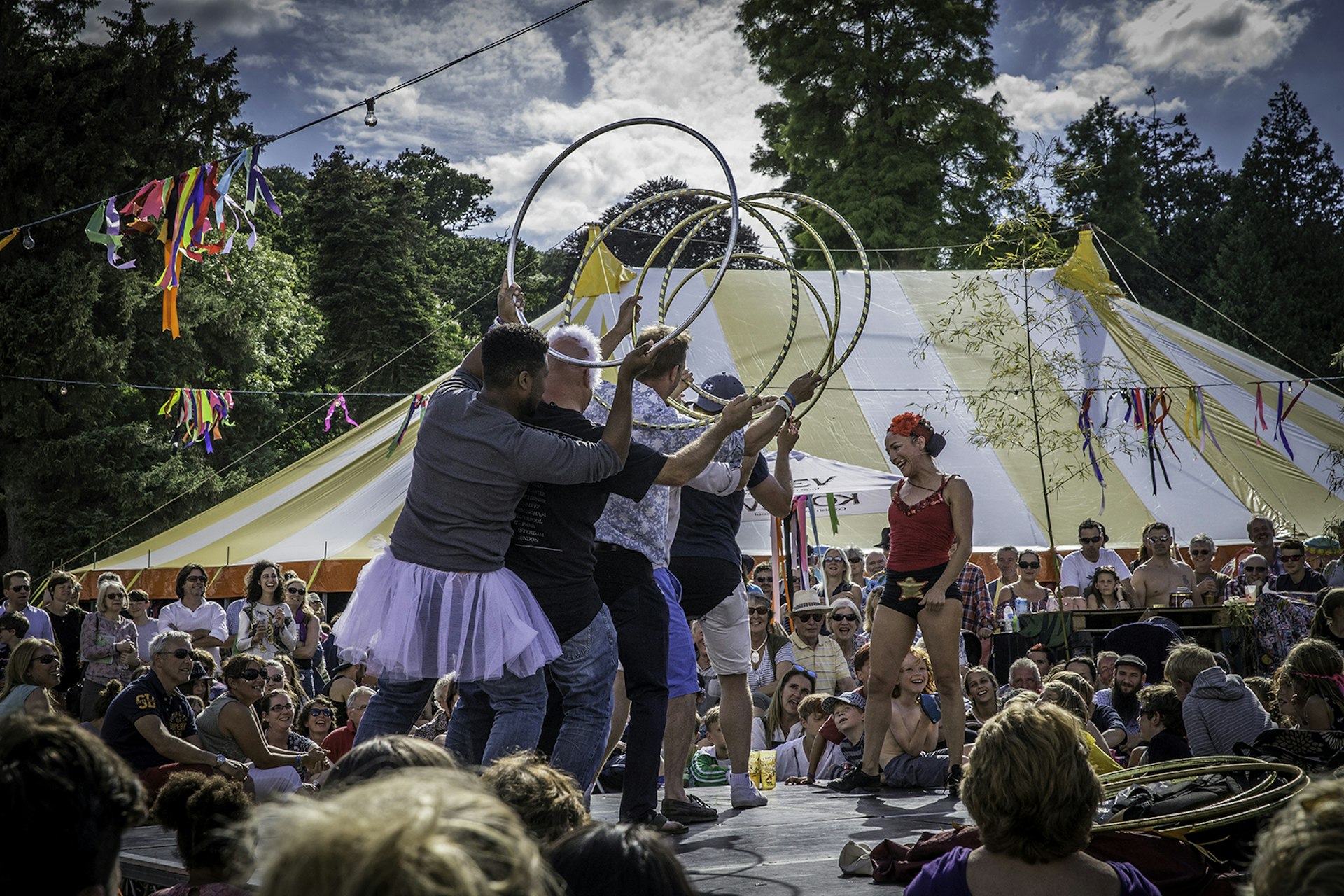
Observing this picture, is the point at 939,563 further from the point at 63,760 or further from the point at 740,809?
the point at 63,760

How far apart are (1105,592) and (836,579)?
99.0 inches

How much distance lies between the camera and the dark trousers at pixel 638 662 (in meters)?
3.94

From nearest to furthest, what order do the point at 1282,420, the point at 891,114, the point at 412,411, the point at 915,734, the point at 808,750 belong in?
the point at 915,734 → the point at 808,750 → the point at 412,411 → the point at 1282,420 → the point at 891,114

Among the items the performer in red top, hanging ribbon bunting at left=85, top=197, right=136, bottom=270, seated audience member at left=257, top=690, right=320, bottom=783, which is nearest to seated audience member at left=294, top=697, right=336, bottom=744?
seated audience member at left=257, top=690, right=320, bottom=783

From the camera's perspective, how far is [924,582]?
16.9 feet

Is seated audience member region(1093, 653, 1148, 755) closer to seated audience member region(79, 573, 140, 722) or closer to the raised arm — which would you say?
the raised arm

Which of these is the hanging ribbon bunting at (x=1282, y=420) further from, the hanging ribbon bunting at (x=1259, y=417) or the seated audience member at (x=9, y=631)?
the seated audience member at (x=9, y=631)

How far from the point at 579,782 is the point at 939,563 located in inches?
90.2

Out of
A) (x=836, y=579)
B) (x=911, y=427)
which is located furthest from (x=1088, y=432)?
(x=911, y=427)

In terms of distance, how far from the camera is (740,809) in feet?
16.0

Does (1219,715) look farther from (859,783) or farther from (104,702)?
(104,702)

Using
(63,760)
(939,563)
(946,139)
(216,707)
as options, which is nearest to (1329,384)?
(946,139)

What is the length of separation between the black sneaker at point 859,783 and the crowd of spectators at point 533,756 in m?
0.13

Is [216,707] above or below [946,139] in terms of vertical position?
below
